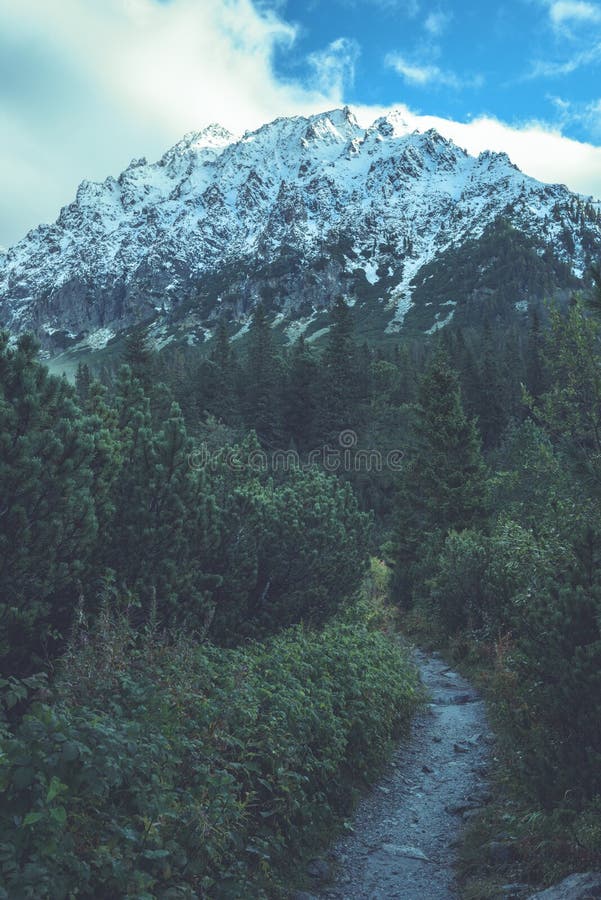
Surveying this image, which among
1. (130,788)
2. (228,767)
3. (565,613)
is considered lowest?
(228,767)

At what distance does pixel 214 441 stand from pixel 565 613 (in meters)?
33.5

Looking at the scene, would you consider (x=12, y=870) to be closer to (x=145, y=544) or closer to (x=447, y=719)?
(x=145, y=544)

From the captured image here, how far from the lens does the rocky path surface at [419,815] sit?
21.0 feet

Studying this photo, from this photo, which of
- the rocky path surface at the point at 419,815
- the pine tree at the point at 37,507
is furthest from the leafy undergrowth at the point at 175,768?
the pine tree at the point at 37,507

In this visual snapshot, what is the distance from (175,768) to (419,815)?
4226 mm

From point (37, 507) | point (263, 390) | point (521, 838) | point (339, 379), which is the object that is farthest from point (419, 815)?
point (263, 390)

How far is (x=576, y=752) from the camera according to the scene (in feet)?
19.5

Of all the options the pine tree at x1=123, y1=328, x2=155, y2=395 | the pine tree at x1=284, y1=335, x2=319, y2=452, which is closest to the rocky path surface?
the pine tree at x1=123, y1=328, x2=155, y2=395

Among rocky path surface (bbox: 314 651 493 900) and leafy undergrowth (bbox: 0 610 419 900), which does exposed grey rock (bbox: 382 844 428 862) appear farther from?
leafy undergrowth (bbox: 0 610 419 900)

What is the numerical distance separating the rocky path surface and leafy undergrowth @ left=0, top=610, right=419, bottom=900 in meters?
0.37

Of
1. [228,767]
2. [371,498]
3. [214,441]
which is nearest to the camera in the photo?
[228,767]

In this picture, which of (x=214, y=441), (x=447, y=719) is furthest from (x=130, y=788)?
(x=214, y=441)

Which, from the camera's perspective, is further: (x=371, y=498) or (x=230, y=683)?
(x=371, y=498)

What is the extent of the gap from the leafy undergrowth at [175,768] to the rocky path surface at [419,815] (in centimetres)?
37
